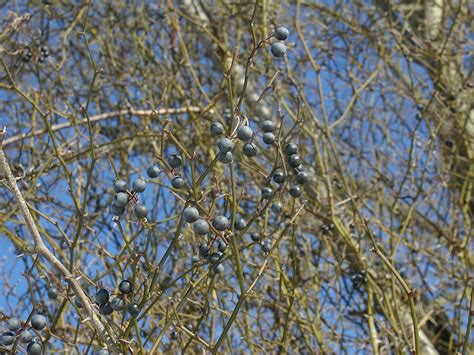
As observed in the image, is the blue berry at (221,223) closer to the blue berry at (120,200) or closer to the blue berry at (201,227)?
the blue berry at (201,227)

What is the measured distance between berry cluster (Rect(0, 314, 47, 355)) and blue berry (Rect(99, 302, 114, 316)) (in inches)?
5.0

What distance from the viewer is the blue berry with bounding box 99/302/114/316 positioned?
1368 mm

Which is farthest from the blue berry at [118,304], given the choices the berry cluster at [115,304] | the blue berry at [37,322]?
the blue berry at [37,322]

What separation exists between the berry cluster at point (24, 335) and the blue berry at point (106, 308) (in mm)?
126

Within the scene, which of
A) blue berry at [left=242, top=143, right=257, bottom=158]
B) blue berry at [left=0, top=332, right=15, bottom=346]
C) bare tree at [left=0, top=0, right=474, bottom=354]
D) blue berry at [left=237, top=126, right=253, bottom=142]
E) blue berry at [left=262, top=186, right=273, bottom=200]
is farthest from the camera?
bare tree at [left=0, top=0, right=474, bottom=354]

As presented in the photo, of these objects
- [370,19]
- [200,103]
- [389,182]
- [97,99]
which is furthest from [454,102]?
[97,99]

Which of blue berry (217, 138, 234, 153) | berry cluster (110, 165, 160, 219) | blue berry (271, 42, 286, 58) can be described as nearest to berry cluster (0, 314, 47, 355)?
berry cluster (110, 165, 160, 219)

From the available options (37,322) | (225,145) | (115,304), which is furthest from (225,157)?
(37,322)

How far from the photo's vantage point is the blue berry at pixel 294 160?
1911 millimetres

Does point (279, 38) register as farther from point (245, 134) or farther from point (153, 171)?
point (153, 171)

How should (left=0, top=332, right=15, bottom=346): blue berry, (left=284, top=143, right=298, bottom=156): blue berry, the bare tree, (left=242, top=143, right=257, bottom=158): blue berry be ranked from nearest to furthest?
(left=0, top=332, right=15, bottom=346): blue berry
(left=242, top=143, right=257, bottom=158): blue berry
(left=284, top=143, right=298, bottom=156): blue berry
the bare tree

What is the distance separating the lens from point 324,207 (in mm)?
3664

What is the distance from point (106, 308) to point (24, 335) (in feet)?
0.52

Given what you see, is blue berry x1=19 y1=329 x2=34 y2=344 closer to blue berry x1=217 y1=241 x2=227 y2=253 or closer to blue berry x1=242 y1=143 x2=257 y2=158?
blue berry x1=217 y1=241 x2=227 y2=253
